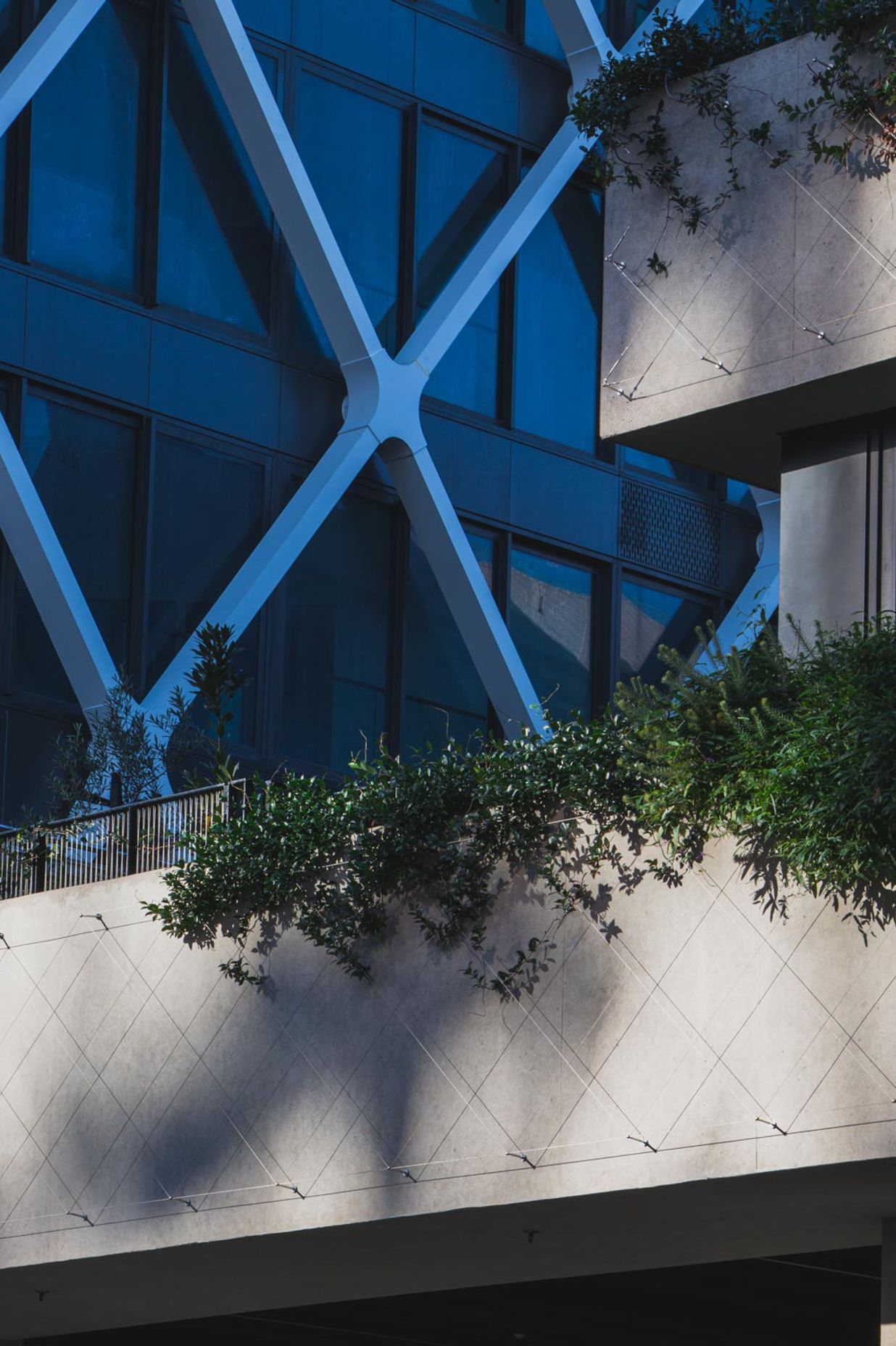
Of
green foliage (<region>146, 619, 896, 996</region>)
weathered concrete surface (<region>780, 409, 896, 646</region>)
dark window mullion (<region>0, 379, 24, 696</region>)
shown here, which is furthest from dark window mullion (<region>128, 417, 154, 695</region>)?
weathered concrete surface (<region>780, 409, 896, 646</region>)

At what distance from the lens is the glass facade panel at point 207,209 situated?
2297cm

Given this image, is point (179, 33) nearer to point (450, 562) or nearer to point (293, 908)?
point (450, 562)

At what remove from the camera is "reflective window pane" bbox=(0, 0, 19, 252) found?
2175 centimetres

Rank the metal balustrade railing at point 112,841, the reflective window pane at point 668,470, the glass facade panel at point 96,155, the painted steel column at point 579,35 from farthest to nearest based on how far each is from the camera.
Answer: the reflective window pane at point 668,470 < the painted steel column at point 579,35 < the glass facade panel at point 96,155 < the metal balustrade railing at point 112,841

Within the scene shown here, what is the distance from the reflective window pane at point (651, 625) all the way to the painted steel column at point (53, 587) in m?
7.53

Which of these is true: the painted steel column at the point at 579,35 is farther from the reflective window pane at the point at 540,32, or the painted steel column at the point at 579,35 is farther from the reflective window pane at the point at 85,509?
the reflective window pane at the point at 85,509

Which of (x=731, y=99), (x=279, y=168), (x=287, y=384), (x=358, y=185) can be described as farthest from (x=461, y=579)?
(x=731, y=99)

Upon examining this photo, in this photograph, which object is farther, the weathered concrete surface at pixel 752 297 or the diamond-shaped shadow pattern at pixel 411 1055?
the weathered concrete surface at pixel 752 297

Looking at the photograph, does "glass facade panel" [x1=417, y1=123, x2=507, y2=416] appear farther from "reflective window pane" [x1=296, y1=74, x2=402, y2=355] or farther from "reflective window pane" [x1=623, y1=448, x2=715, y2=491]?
"reflective window pane" [x1=623, y1=448, x2=715, y2=491]

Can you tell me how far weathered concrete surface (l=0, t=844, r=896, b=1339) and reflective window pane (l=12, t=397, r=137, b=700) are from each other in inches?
234

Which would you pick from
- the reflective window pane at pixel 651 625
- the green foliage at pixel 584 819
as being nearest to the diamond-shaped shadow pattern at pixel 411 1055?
the green foliage at pixel 584 819

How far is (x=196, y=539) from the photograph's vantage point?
22.8m

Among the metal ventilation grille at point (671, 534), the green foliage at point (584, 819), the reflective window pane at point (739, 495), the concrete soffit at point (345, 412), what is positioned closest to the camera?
the green foliage at point (584, 819)

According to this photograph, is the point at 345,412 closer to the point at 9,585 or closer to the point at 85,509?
the point at 85,509
